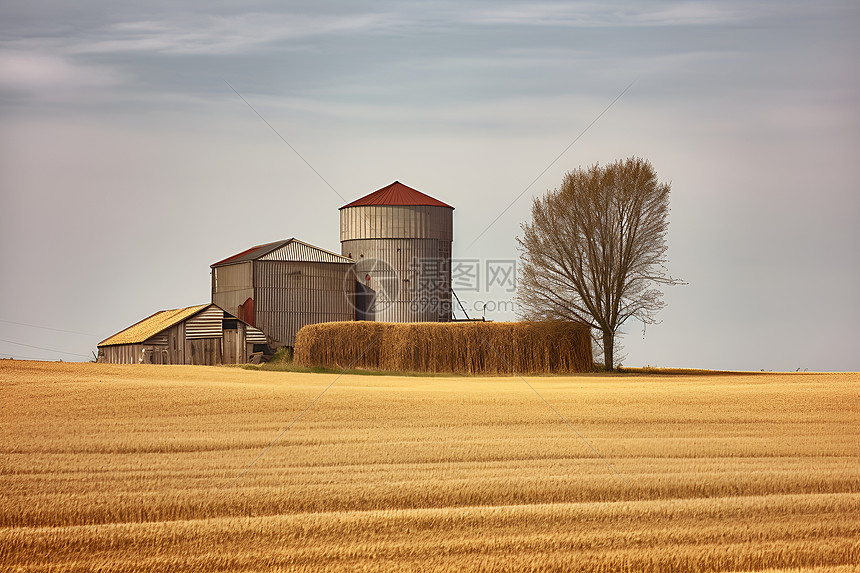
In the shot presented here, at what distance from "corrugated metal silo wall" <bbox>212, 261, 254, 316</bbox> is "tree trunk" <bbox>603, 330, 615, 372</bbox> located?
64.0 feet

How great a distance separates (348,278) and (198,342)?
9915 mm

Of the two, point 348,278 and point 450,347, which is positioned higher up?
point 348,278

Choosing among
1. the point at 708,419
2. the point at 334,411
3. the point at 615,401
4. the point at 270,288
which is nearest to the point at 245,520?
the point at 334,411

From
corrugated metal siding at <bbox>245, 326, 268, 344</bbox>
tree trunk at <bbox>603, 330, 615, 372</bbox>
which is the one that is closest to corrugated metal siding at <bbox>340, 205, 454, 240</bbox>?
corrugated metal siding at <bbox>245, 326, 268, 344</bbox>

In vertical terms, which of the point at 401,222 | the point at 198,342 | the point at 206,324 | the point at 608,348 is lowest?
→ the point at 608,348

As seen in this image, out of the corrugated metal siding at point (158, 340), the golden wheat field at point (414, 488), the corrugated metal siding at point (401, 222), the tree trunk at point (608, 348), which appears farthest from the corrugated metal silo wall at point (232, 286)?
the golden wheat field at point (414, 488)

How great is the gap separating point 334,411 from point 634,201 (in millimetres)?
26560

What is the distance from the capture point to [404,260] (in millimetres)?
50094

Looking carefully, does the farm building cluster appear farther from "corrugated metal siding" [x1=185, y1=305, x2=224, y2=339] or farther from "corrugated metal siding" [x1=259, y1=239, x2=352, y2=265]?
"corrugated metal siding" [x1=185, y1=305, x2=224, y2=339]

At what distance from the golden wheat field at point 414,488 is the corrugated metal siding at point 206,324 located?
89.7 ft

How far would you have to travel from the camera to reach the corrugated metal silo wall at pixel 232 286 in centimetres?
4831

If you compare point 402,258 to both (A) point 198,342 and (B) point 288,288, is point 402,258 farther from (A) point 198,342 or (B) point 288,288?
(A) point 198,342

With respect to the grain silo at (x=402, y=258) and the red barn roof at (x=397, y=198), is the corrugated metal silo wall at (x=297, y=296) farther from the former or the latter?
the red barn roof at (x=397, y=198)

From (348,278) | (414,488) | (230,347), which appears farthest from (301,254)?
(414,488)
